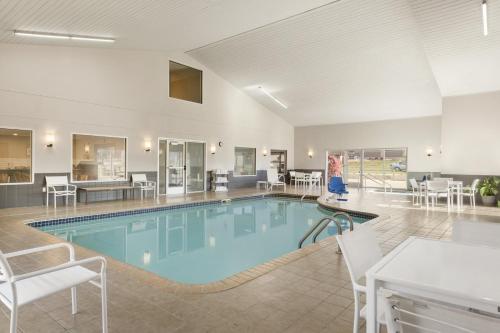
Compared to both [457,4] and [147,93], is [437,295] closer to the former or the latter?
[457,4]

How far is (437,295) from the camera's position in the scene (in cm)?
119

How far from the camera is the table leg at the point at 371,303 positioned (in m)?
1.30

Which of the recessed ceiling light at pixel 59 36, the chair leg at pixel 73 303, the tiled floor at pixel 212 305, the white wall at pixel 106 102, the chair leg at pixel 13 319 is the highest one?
the recessed ceiling light at pixel 59 36

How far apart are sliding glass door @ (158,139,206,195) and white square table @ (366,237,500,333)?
31.0 ft

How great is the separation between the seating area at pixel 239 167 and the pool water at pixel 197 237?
5cm

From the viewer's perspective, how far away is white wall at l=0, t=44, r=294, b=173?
728 centimetres

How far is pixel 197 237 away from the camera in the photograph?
5789 mm

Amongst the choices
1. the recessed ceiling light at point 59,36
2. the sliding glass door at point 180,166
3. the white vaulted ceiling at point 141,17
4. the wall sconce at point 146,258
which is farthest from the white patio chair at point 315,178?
the wall sconce at point 146,258

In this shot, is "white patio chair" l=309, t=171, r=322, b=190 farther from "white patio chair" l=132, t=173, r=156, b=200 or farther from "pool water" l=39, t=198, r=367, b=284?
"white patio chair" l=132, t=173, r=156, b=200

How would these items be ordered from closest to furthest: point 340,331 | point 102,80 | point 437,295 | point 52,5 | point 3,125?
point 437,295 < point 340,331 < point 52,5 < point 3,125 < point 102,80

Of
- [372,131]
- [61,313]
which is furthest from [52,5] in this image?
[372,131]

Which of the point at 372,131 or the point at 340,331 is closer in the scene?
the point at 340,331

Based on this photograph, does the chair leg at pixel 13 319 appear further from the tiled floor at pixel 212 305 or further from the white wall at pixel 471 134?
the white wall at pixel 471 134

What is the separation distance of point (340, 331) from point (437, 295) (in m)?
1.06
